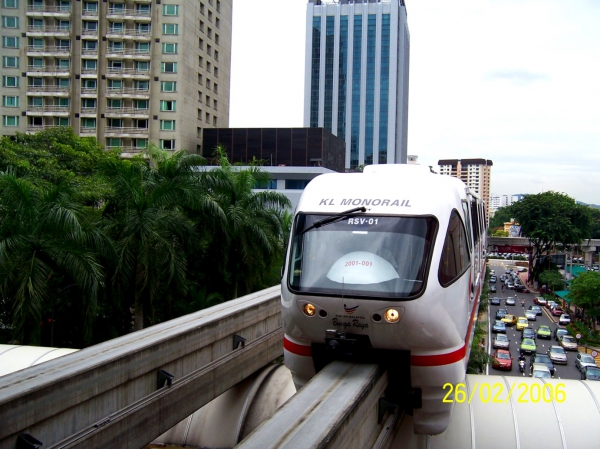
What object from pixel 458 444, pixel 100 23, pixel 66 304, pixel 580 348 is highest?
pixel 100 23

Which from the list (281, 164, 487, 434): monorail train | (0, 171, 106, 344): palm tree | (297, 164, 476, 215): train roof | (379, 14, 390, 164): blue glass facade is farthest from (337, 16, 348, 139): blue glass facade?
(281, 164, 487, 434): monorail train

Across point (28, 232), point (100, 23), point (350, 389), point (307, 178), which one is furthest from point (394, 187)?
point (100, 23)

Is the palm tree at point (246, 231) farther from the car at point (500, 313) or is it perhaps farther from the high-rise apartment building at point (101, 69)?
the high-rise apartment building at point (101, 69)

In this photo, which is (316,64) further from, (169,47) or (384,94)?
(169,47)

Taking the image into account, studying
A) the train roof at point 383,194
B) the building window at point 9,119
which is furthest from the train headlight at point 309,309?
the building window at point 9,119

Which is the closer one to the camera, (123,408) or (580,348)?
(123,408)

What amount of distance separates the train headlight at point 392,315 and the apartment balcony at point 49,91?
4996cm

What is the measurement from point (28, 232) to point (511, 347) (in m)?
32.1

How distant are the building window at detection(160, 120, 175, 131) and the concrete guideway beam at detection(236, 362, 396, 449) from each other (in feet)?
148

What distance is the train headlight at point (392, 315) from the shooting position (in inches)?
259

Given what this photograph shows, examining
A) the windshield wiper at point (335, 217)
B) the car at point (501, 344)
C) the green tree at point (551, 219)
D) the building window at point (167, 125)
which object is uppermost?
the building window at point (167, 125)

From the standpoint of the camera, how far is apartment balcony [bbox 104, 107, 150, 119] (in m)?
50.6

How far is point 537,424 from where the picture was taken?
8.92 m

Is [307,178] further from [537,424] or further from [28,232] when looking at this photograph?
[537,424]
